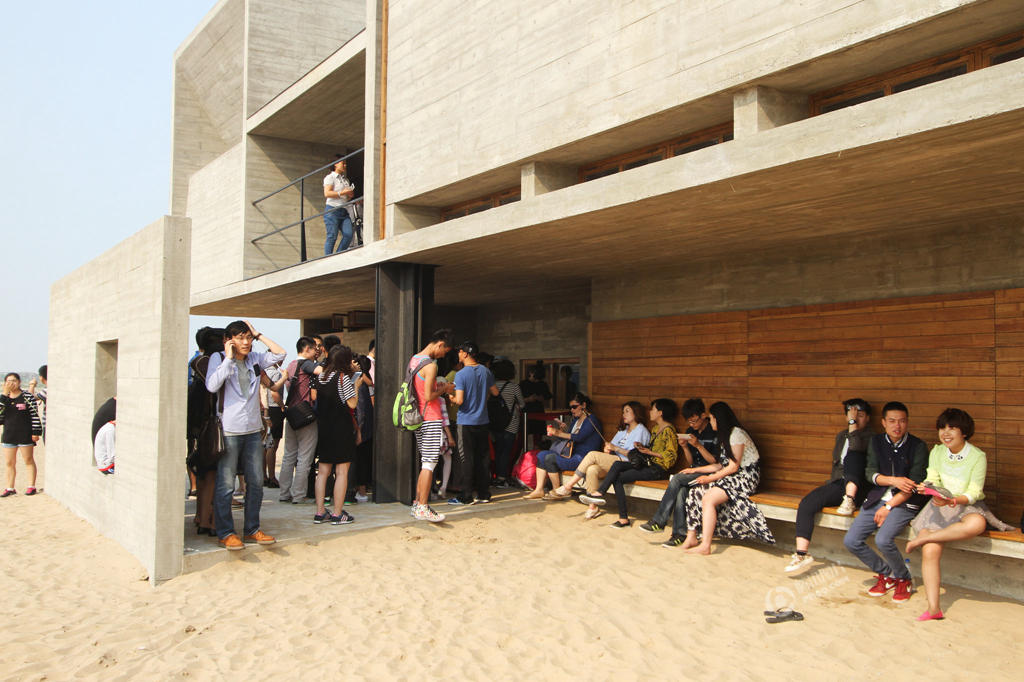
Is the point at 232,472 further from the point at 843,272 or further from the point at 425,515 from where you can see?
the point at 843,272

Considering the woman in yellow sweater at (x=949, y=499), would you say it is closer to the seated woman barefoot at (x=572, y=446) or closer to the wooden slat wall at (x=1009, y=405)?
the wooden slat wall at (x=1009, y=405)

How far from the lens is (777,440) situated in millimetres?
7574

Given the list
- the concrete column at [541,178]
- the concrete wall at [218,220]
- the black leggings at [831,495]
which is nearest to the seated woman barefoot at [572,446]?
the concrete column at [541,178]

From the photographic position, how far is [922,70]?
5.07 meters

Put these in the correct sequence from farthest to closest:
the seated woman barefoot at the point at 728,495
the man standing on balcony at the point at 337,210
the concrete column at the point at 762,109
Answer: the man standing on balcony at the point at 337,210 < the seated woman barefoot at the point at 728,495 < the concrete column at the point at 762,109

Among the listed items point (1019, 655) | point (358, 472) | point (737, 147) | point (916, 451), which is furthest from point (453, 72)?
point (1019, 655)

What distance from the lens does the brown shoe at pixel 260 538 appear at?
21.8 ft

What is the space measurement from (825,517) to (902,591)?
34.3 inches

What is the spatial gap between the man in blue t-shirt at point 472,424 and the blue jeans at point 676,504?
227 cm

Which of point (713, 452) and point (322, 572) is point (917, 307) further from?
point (322, 572)

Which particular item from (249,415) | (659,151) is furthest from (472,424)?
(659,151)

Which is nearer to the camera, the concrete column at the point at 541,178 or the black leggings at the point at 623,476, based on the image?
the concrete column at the point at 541,178

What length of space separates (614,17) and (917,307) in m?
3.71

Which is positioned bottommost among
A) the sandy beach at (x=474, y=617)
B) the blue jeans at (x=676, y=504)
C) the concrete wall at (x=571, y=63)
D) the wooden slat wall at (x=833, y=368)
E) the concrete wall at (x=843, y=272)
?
the sandy beach at (x=474, y=617)
